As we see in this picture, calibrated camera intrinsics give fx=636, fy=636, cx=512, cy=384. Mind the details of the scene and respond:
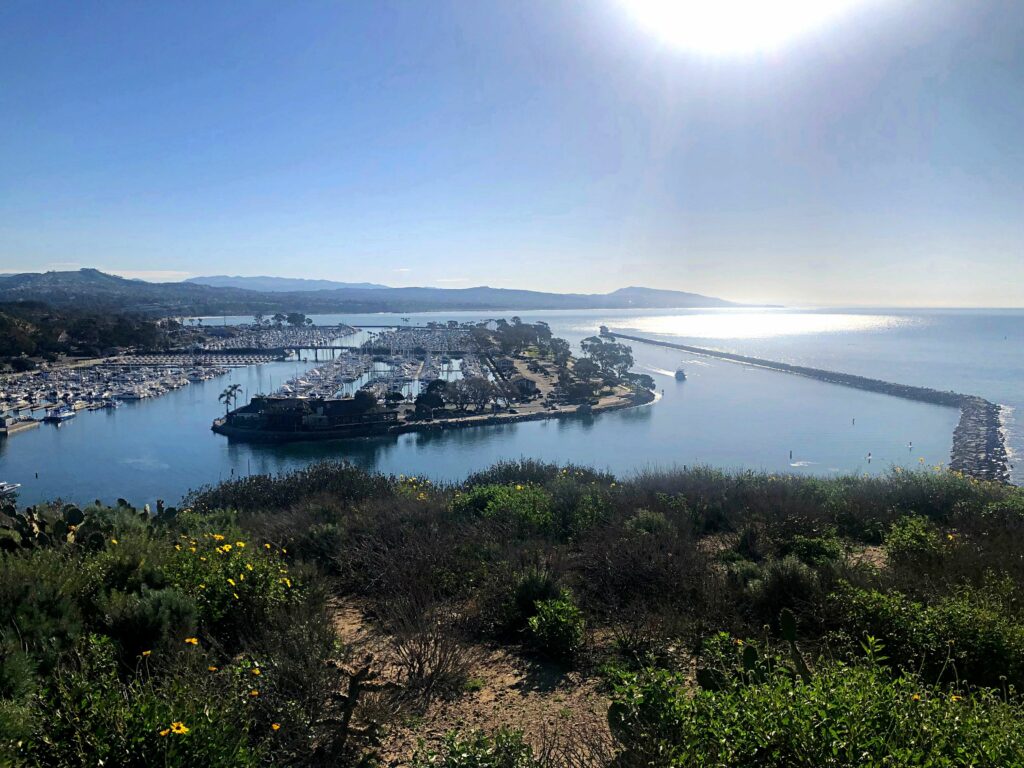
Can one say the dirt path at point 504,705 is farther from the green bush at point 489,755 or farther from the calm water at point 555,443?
the calm water at point 555,443

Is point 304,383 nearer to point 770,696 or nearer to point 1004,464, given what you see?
point 1004,464

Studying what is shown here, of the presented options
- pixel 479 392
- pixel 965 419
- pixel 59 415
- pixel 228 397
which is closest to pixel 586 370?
pixel 479 392

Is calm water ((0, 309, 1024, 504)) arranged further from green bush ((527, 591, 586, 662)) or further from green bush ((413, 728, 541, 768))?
green bush ((413, 728, 541, 768))

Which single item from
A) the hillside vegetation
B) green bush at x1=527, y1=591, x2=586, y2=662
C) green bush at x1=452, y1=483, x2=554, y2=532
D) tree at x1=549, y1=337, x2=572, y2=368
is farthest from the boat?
green bush at x1=527, y1=591, x2=586, y2=662

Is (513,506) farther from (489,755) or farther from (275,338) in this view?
(275,338)

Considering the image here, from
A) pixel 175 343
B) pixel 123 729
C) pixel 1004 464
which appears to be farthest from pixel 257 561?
pixel 175 343
